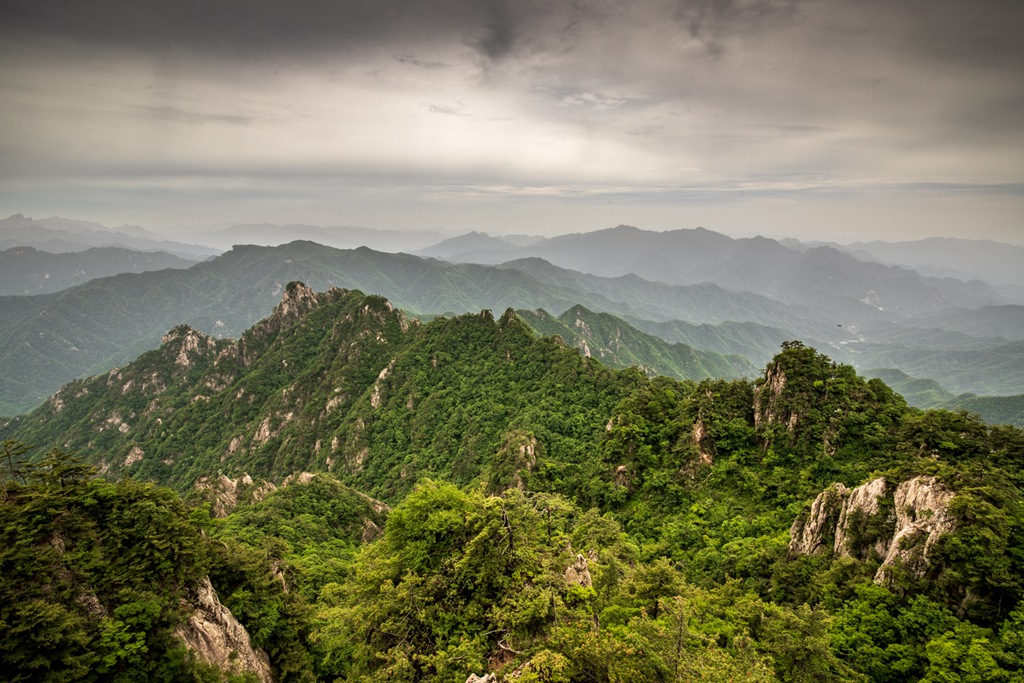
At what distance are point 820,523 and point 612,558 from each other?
16660mm

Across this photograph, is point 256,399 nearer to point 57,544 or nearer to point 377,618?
point 57,544

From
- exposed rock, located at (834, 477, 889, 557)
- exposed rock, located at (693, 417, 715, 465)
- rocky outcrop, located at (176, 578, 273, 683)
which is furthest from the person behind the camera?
exposed rock, located at (693, 417, 715, 465)

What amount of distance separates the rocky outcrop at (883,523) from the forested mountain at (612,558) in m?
0.16

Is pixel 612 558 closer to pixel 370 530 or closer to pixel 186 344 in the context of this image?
pixel 370 530

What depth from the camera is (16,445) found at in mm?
29109

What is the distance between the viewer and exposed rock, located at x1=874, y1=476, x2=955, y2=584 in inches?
995

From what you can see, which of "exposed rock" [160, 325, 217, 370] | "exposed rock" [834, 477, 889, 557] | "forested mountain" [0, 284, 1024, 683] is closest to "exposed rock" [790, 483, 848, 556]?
"forested mountain" [0, 284, 1024, 683]

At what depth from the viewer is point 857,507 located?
102 feet

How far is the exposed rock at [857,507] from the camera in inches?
1199

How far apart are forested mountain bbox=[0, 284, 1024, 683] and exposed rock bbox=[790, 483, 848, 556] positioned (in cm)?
16

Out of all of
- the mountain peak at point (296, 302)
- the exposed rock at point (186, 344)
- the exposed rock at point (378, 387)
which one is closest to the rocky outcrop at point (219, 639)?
the exposed rock at point (378, 387)

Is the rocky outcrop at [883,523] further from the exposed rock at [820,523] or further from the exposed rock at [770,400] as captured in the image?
the exposed rock at [770,400]

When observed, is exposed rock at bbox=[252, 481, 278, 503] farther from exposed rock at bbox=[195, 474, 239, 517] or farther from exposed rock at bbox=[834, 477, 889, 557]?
exposed rock at bbox=[834, 477, 889, 557]

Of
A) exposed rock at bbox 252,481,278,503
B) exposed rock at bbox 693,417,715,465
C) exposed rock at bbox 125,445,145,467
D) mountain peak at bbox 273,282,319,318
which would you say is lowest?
exposed rock at bbox 125,445,145,467
